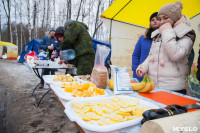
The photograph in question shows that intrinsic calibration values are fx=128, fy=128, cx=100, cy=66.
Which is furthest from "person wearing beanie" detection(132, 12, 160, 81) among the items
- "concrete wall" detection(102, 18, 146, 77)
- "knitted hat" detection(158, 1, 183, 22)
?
"concrete wall" detection(102, 18, 146, 77)

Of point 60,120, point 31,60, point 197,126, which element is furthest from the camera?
point 31,60

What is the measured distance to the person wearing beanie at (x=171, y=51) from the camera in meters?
1.27

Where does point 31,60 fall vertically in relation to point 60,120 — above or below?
above

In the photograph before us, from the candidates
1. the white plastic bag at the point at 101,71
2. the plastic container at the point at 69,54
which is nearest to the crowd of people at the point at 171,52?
the white plastic bag at the point at 101,71

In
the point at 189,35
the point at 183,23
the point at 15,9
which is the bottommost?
the point at 189,35

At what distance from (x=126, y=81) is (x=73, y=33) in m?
1.71

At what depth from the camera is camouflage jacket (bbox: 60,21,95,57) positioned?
249 cm

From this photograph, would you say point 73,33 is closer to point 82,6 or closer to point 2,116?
point 2,116

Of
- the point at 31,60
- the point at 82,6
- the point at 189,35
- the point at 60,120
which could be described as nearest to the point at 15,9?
the point at 82,6

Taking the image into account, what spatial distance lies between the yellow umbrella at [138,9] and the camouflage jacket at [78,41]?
3.55 ft

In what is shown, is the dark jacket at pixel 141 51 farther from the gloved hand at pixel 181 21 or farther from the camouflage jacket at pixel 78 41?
the camouflage jacket at pixel 78 41

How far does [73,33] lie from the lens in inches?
97.2

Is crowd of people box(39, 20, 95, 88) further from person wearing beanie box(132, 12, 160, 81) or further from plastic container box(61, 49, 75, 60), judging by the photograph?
person wearing beanie box(132, 12, 160, 81)

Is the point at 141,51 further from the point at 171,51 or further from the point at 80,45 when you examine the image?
the point at 80,45
